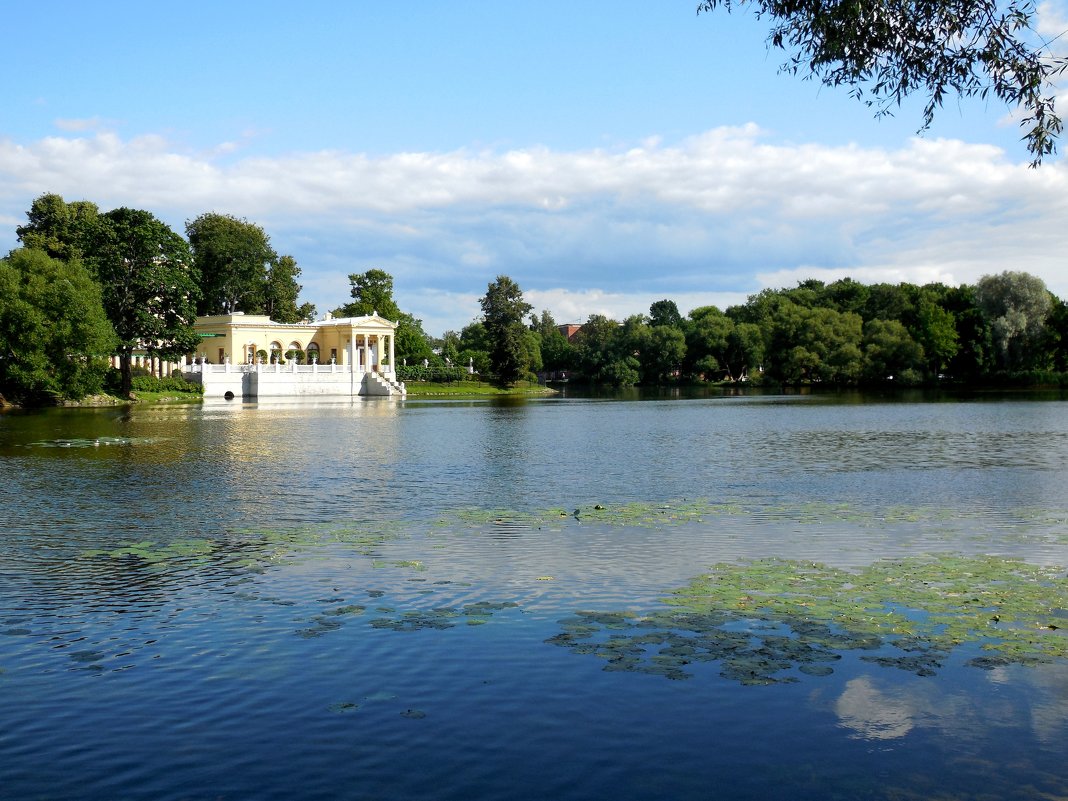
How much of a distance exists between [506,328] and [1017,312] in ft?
207

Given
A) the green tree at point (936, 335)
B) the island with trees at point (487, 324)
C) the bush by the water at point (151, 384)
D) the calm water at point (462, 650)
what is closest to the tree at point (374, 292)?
the island with trees at point (487, 324)

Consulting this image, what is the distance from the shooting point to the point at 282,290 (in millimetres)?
126312

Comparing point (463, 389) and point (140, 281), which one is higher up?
point (140, 281)

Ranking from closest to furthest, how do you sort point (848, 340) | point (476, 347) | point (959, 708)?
point (959, 708) → point (848, 340) → point (476, 347)

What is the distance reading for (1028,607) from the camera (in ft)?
36.1

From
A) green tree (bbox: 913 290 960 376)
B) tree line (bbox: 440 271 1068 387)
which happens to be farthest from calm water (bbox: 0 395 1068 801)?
green tree (bbox: 913 290 960 376)

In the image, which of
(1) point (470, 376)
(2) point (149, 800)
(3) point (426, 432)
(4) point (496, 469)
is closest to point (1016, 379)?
(1) point (470, 376)

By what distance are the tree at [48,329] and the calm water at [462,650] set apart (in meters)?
43.5

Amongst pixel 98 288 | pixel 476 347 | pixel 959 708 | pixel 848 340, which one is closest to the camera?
pixel 959 708

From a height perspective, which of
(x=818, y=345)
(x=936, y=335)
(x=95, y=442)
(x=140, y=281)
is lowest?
(x=95, y=442)

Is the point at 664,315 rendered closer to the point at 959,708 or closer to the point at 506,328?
the point at 506,328

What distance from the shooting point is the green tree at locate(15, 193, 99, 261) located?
81.0 metres

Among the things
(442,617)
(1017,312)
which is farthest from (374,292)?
(442,617)

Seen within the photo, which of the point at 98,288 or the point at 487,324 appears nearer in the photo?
the point at 98,288
